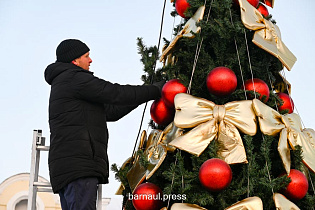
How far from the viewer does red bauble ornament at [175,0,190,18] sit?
7.79ft

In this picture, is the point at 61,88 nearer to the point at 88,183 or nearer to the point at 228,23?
the point at 88,183

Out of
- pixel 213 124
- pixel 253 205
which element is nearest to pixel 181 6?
pixel 213 124

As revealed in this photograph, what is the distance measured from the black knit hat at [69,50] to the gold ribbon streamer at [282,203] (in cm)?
114

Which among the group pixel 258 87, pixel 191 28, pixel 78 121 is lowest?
pixel 78 121

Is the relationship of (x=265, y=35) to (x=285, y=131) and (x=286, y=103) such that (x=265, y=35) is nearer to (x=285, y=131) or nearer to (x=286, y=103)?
(x=286, y=103)

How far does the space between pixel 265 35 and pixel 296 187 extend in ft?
2.60

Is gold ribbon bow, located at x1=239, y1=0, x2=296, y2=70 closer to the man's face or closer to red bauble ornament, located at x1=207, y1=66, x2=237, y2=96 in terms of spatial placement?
red bauble ornament, located at x1=207, y1=66, x2=237, y2=96

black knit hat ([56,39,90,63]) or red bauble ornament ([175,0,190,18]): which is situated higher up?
red bauble ornament ([175,0,190,18])

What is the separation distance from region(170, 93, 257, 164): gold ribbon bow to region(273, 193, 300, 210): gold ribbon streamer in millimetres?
215

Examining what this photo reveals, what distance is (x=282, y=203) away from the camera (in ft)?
5.97

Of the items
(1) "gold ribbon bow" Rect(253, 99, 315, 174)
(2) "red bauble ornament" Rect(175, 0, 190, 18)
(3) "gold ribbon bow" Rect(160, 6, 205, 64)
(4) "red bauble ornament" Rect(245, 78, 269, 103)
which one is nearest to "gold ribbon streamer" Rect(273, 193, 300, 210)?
(1) "gold ribbon bow" Rect(253, 99, 315, 174)

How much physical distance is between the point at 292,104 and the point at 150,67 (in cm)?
78

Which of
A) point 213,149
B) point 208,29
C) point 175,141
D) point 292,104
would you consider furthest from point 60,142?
point 292,104

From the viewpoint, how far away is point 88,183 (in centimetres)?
193
